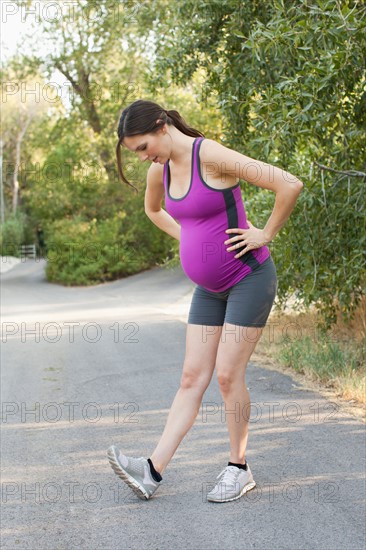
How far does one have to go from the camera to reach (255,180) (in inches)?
149

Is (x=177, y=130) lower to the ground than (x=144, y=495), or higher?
higher

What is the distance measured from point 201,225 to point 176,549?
144 cm

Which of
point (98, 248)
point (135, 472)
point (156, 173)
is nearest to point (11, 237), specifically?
point (98, 248)

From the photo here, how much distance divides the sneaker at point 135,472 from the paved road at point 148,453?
8 centimetres

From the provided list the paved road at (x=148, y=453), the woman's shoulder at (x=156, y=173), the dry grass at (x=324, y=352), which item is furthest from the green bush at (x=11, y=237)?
the woman's shoulder at (x=156, y=173)

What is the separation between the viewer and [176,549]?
3.52 meters

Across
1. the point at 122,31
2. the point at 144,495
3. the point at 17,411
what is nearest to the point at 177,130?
the point at 144,495

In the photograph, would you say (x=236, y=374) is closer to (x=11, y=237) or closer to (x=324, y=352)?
(x=324, y=352)

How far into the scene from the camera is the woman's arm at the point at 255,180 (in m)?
3.78

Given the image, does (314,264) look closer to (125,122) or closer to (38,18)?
(125,122)

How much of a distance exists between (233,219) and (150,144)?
516 mm

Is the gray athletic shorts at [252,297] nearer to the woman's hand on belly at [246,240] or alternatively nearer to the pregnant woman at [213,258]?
the pregnant woman at [213,258]

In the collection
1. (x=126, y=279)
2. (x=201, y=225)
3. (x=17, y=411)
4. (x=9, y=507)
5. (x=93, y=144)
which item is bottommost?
(x=126, y=279)

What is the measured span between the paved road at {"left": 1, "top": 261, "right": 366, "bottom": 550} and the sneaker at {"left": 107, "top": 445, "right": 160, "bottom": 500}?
75 mm
